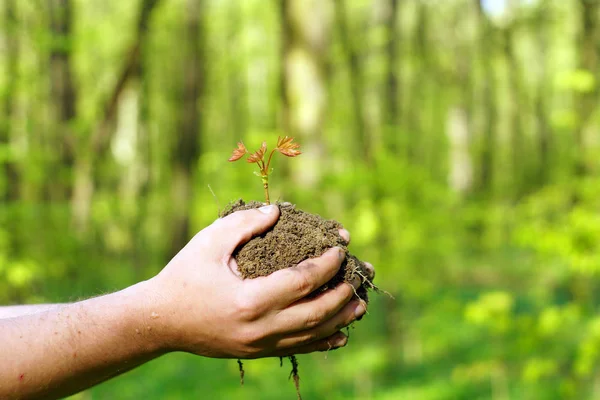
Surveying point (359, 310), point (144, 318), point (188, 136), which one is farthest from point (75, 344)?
point (188, 136)

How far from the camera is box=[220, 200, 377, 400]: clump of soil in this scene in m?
1.57

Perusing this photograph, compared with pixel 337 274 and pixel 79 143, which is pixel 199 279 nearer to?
pixel 337 274

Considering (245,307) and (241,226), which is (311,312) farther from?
(241,226)

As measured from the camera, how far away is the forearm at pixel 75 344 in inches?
53.7

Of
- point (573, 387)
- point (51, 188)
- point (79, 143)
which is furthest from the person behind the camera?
point (51, 188)

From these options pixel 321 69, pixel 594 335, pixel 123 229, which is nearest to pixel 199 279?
pixel 594 335

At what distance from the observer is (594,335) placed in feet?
13.5

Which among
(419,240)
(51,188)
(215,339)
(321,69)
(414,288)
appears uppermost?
(51,188)

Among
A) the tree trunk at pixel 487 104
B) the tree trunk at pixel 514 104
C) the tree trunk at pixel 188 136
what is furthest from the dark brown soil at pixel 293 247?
the tree trunk at pixel 514 104

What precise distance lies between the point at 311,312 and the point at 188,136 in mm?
10942

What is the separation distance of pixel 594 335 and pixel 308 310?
3380mm

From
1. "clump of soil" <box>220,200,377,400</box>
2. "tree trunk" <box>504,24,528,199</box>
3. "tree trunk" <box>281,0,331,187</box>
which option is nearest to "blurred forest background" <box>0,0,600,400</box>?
"tree trunk" <box>281,0,331,187</box>

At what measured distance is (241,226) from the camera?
1591mm

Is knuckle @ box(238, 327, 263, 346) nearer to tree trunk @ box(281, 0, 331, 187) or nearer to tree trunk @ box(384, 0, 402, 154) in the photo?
tree trunk @ box(281, 0, 331, 187)
